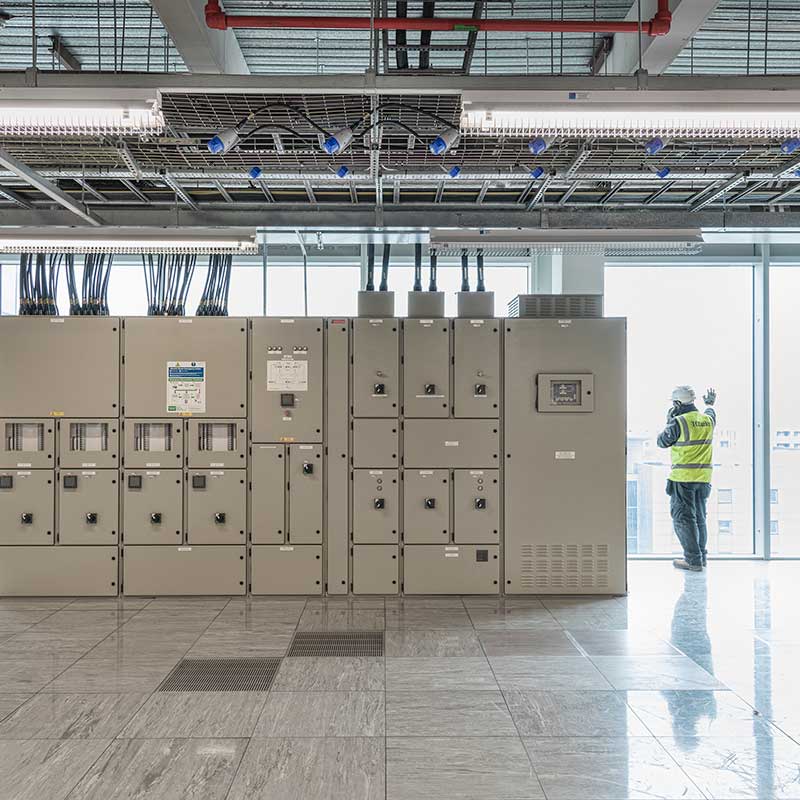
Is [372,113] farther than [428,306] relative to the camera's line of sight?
No

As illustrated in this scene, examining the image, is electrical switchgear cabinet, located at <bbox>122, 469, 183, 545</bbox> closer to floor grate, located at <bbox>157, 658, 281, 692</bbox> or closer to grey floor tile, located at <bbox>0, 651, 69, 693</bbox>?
grey floor tile, located at <bbox>0, 651, 69, 693</bbox>

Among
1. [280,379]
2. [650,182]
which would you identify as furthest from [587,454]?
[280,379]

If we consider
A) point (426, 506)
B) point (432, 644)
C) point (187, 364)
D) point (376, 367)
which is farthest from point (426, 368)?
point (432, 644)

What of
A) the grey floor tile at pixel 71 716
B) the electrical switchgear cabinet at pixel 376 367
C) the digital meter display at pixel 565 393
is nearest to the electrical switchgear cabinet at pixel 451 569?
the electrical switchgear cabinet at pixel 376 367

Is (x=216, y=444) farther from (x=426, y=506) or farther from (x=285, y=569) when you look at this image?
(x=426, y=506)

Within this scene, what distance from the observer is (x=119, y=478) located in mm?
6238

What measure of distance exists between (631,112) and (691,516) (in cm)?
492

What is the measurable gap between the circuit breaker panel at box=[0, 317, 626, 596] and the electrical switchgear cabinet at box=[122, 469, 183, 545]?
16mm

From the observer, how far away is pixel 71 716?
3795 mm

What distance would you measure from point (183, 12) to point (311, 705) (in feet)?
10.9

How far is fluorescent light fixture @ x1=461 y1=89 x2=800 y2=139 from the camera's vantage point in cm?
319

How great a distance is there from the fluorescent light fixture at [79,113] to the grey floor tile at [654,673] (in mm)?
3701

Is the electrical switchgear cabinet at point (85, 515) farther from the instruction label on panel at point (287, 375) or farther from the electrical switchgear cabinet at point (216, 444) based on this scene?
the instruction label on panel at point (287, 375)

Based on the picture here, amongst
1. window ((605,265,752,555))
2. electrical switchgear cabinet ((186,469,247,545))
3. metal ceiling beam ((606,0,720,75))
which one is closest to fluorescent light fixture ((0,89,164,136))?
metal ceiling beam ((606,0,720,75))
